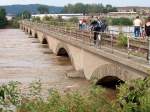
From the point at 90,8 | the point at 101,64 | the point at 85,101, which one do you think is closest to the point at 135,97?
the point at 85,101

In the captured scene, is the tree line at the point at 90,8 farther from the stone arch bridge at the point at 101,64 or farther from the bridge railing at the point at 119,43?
the bridge railing at the point at 119,43

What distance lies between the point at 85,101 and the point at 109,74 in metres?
11.8

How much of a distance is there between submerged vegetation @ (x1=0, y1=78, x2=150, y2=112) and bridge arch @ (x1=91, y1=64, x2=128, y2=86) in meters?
8.70

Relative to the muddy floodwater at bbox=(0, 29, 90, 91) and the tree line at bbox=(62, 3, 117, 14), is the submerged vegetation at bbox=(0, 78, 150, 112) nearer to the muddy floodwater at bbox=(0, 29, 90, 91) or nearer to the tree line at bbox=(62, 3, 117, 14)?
the muddy floodwater at bbox=(0, 29, 90, 91)

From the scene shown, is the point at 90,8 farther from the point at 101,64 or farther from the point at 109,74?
the point at 109,74

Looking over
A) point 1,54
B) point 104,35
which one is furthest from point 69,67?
point 1,54

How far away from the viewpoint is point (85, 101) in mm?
9750

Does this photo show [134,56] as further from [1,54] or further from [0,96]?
[1,54]

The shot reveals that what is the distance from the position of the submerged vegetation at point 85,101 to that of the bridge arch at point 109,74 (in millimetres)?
8701

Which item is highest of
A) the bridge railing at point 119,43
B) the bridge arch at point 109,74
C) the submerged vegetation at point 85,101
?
the submerged vegetation at point 85,101

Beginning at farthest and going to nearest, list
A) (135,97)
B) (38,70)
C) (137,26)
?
(38,70) < (137,26) < (135,97)

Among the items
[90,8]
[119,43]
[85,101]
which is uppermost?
[85,101]

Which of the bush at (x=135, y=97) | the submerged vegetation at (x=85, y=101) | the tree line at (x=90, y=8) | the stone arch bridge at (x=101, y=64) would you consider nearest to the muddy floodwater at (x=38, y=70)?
the stone arch bridge at (x=101, y=64)

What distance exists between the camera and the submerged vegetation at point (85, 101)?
886 cm
